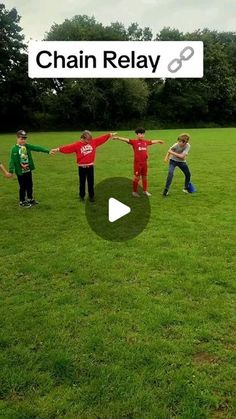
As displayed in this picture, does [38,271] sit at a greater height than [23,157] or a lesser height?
lesser

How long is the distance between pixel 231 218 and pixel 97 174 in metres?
8.83

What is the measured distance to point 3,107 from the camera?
203ft

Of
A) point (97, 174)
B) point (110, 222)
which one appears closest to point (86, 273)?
point (110, 222)

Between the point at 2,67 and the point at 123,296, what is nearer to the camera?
the point at 123,296

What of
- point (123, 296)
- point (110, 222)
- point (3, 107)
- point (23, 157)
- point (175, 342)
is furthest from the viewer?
point (3, 107)

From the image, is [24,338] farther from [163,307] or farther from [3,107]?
[3,107]

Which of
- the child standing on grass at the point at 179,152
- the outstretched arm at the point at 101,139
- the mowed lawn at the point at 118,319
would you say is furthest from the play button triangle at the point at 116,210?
the child standing on grass at the point at 179,152

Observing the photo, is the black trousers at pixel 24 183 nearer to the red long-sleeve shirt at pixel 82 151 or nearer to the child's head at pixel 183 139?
the red long-sleeve shirt at pixel 82 151
